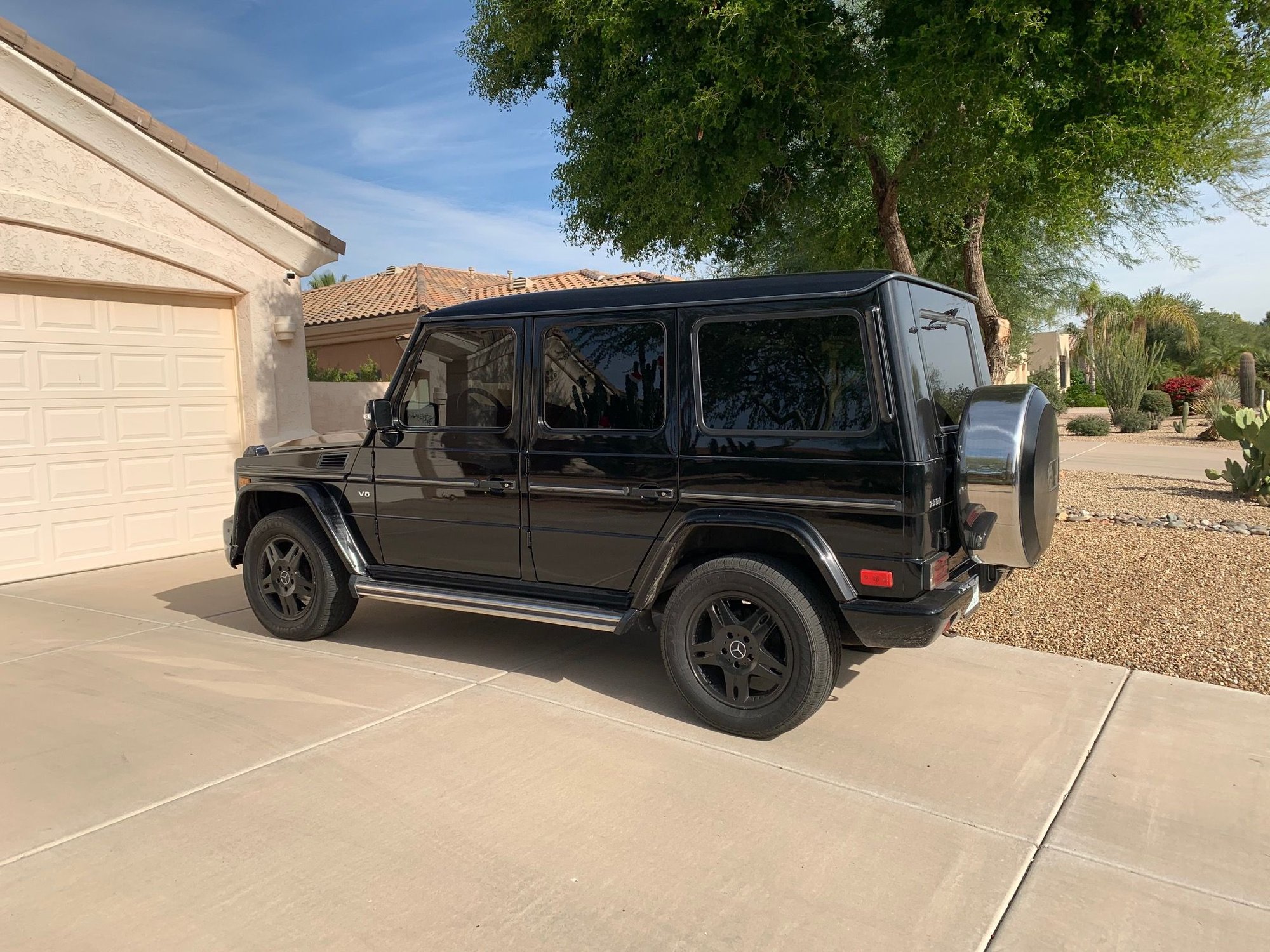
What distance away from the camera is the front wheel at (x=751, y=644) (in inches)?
171

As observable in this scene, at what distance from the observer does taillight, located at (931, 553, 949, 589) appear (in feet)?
13.8

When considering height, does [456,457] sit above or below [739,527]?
above

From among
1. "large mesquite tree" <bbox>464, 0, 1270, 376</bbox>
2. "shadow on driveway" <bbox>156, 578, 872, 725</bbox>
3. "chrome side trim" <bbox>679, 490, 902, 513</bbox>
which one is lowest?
"shadow on driveway" <bbox>156, 578, 872, 725</bbox>

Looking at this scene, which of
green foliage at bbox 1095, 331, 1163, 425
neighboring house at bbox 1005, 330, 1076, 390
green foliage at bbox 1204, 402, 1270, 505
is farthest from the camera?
neighboring house at bbox 1005, 330, 1076, 390

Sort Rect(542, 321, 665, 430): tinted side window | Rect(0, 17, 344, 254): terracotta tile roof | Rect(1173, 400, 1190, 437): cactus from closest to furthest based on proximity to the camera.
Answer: Rect(542, 321, 665, 430): tinted side window, Rect(0, 17, 344, 254): terracotta tile roof, Rect(1173, 400, 1190, 437): cactus

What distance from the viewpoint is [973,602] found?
4566 millimetres

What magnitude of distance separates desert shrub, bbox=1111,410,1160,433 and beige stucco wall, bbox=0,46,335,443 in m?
19.2

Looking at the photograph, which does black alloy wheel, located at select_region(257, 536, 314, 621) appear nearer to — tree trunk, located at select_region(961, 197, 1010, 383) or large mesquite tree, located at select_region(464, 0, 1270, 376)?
large mesquite tree, located at select_region(464, 0, 1270, 376)

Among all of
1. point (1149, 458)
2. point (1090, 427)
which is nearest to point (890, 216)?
point (1149, 458)

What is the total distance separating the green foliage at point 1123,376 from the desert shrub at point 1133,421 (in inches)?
5.7

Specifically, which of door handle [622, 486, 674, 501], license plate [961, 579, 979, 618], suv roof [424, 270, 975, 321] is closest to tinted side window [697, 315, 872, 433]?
suv roof [424, 270, 975, 321]

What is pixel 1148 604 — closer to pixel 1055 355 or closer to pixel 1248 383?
pixel 1248 383

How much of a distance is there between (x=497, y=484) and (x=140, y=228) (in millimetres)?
5917

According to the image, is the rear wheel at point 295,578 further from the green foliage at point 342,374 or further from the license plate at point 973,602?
the green foliage at point 342,374
